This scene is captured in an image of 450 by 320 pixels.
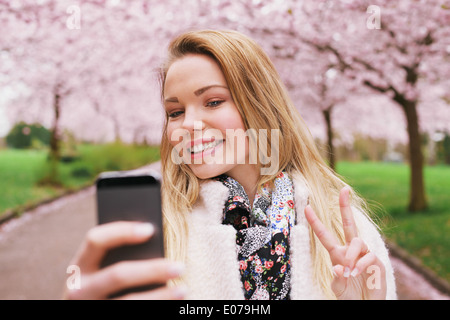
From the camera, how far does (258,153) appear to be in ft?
4.55

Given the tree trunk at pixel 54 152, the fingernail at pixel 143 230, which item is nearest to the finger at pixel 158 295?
the fingernail at pixel 143 230

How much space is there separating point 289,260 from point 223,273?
0.25m

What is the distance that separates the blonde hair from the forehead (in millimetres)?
29

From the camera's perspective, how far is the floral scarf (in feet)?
3.90

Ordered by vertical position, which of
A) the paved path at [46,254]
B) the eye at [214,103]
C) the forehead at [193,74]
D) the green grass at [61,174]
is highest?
the green grass at [61,174]

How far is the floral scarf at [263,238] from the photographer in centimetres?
119

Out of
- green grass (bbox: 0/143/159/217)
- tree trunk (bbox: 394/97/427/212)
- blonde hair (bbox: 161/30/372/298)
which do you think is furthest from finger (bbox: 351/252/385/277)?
green grass (bbox: 0/143/159/217)

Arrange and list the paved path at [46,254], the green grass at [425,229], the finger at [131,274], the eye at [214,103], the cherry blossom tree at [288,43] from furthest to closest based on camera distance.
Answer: the green grass at [425,229], the cherry blossom tree at [288,43], the paved path at [46,254], the eye at [214,103], the finger at [131,274]

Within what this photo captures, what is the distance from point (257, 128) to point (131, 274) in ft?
2.67

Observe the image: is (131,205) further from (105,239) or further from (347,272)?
(347,272)

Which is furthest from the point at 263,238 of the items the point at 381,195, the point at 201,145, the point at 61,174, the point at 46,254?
the point at 61,174

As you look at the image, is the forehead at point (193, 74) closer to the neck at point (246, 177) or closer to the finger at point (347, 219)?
the neck at point (246, 177)

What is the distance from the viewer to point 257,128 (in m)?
1.35

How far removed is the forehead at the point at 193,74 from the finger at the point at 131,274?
69cm
